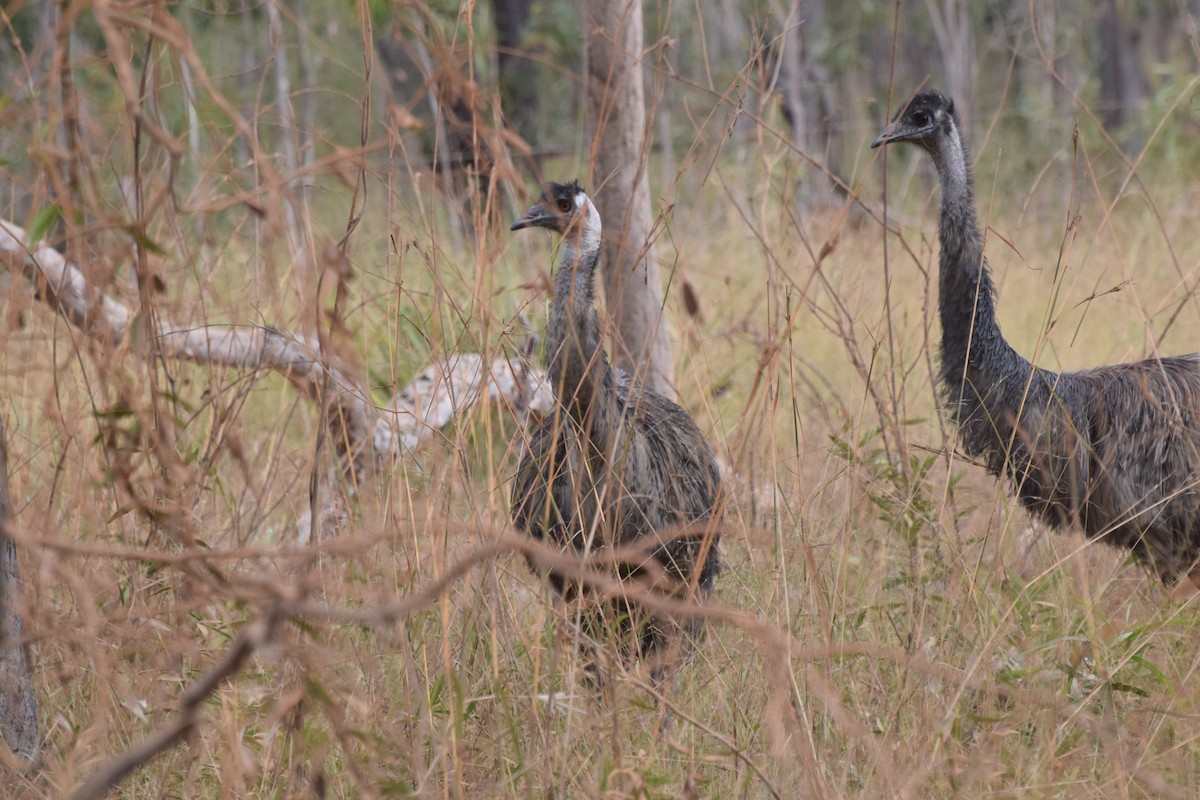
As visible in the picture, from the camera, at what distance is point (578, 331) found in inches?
140

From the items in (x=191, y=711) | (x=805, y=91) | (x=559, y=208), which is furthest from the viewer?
(x=805, y=91)

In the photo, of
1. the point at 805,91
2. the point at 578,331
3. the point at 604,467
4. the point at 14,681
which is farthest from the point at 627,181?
the point at 805,91

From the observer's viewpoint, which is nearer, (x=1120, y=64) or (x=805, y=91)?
(x=805, y=91)

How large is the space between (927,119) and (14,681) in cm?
310

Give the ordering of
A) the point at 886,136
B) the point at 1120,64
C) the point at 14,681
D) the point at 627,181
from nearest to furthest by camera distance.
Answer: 1. the point at 14,681
2. the point at 886,136
3. the point at 627,181
4. the point at 1120,64

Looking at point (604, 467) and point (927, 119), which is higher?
point (927, 119)

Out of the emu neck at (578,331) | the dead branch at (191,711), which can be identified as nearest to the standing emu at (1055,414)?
the emu neck at (578,331)

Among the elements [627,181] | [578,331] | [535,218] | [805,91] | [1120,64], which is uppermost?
[1120,64]

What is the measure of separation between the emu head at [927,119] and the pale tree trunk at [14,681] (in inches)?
112

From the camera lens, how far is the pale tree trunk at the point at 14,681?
2469 millimetres

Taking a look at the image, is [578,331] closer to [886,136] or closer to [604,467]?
[604,467]

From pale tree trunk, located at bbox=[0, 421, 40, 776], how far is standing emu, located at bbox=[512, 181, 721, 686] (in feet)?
4.07

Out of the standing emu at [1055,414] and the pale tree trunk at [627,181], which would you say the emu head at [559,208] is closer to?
the pale tree trunk at [627,181]

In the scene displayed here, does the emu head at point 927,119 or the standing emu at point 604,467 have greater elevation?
the emu head at point 927,119
